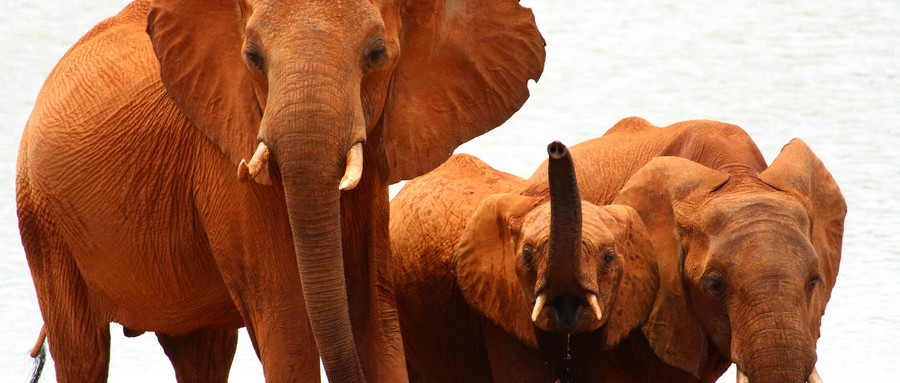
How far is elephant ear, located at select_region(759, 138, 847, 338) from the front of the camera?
573 centimetres

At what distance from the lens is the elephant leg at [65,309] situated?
6109 mm

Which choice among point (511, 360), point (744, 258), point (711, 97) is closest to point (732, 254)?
point (744, 258)

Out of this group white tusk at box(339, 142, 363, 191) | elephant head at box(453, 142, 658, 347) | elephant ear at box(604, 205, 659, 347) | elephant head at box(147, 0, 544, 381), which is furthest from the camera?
elephant ear at box(604, 205, 659, 347)

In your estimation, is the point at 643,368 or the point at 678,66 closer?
the point at 643,368

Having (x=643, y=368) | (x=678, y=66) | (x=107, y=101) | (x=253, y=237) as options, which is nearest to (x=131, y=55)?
(x=107, y=101)

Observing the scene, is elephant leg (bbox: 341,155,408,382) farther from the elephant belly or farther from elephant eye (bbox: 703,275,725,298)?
elephant eye (bbox: 703,275,725,298)

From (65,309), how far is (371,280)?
114 cm

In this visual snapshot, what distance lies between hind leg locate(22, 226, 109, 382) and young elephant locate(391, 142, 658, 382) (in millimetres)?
1011

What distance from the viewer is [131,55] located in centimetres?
600

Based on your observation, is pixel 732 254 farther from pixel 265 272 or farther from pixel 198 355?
pixel 198 355

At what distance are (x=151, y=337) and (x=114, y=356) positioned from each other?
0.63 metres

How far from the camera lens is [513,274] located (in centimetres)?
580

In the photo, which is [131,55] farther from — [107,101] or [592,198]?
[592,198]

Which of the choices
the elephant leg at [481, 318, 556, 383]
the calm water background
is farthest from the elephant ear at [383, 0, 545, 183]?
the calm water background
